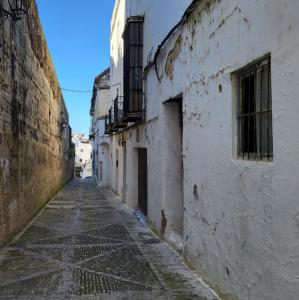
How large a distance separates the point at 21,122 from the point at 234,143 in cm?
613

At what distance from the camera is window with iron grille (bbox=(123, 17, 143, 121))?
11.1m

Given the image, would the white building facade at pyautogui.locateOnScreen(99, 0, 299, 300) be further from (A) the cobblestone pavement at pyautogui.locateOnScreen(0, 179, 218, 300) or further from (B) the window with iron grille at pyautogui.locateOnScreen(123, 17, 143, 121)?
(B) the window with iron grille at pyautogui.locateOnScreen(123, 17, 143, 121)

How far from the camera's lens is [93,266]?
6.43 m

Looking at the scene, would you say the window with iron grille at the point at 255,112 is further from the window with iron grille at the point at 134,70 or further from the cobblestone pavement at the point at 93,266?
the window with iron grille at the point at 134,70

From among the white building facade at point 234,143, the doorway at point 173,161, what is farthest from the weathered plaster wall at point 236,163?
the doorway at point 173,161

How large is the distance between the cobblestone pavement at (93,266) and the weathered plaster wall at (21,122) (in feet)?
2.49

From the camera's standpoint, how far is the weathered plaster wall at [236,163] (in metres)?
3.45

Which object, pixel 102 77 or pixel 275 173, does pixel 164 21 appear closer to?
pixel 275 173

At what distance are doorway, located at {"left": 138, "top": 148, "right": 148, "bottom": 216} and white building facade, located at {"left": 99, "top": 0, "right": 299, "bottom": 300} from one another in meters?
3.04

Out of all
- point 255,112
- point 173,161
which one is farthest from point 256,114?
point 173,161

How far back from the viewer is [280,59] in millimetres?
3555

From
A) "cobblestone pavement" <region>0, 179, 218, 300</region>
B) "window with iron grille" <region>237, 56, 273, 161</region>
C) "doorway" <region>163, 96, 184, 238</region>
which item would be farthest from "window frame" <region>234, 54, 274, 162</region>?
"doorway" <region>163, 96, 184, 238</region>

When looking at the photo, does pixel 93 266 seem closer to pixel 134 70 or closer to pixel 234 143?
pixel 234 143

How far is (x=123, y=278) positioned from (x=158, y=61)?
15.2 ft
